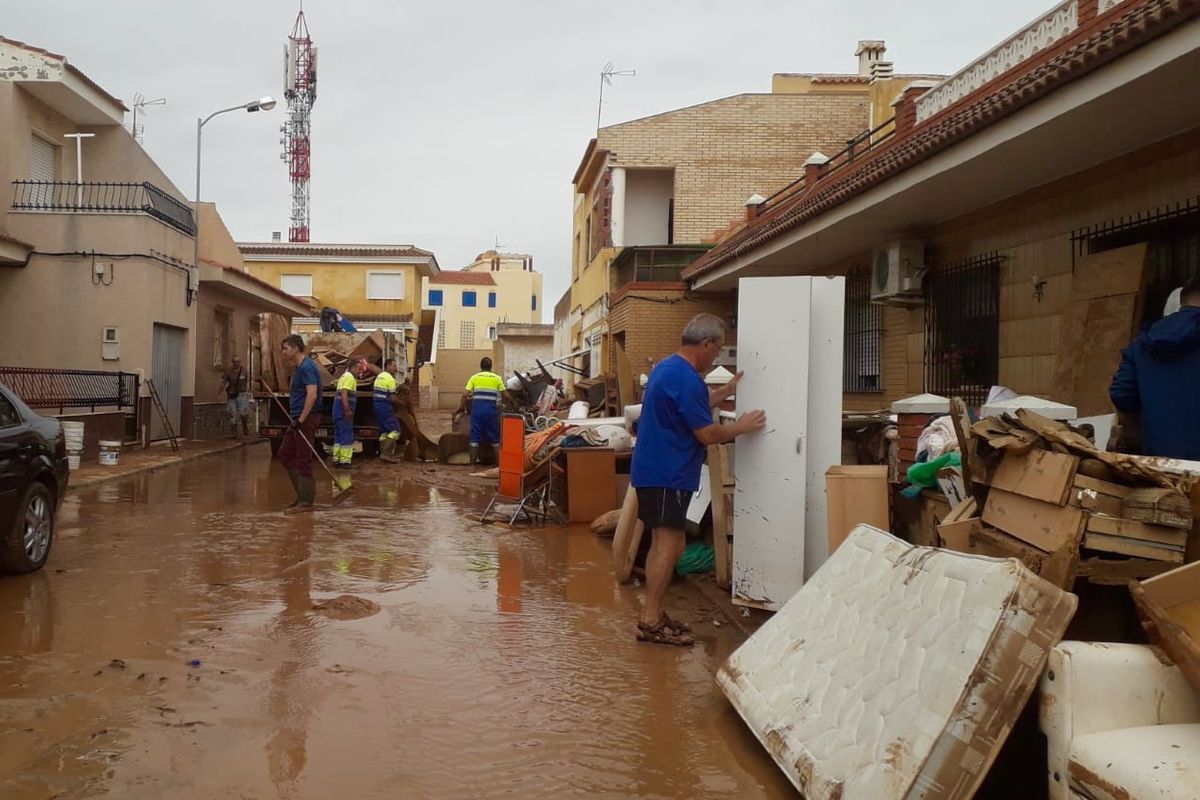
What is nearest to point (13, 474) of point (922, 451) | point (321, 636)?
point (321, 636)

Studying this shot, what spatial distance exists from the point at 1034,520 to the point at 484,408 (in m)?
11.5

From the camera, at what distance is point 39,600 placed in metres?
5.64

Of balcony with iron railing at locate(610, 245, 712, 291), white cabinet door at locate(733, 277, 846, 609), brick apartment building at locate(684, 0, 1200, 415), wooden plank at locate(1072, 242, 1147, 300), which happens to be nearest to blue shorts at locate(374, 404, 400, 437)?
balcony with iron railing at locate(610, 245, 712, 291)

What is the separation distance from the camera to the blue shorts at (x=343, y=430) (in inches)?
558

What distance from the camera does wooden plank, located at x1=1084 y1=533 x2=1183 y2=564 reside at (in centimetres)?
324

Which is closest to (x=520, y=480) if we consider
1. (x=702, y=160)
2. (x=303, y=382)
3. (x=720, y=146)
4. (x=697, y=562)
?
(x=303, y=382)

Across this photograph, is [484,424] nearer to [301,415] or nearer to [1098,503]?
[301,415]

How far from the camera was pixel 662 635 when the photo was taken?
490 cm

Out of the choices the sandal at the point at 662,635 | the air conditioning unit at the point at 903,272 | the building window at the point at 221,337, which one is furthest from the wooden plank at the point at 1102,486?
the building window at the point at 221,337

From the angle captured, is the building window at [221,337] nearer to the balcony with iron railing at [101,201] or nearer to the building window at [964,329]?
the balcony with iron railing at [101,201]

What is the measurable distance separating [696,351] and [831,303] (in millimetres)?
990

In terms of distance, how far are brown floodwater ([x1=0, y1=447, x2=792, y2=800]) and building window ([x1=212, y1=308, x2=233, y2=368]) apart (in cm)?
1518

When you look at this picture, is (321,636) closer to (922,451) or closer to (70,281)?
(922,451)

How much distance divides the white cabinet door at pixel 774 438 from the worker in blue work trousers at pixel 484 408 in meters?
9.01
